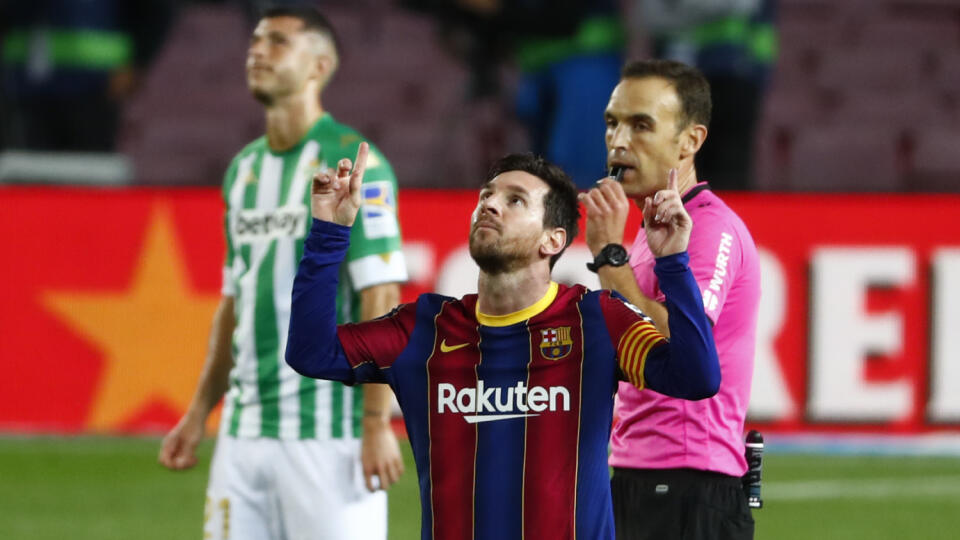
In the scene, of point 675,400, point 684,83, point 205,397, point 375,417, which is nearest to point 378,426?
point 375,417

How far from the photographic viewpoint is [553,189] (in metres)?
3.66

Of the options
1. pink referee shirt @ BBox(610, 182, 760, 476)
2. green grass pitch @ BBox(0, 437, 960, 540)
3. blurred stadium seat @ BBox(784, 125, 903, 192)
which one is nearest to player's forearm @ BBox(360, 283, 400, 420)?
pink referee shirt @ BBox(610, 182, 760, 476)

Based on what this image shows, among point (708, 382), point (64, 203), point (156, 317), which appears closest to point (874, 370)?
point (156, 317)

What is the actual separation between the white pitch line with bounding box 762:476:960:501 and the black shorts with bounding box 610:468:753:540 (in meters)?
4.64

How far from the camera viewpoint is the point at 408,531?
7.73m

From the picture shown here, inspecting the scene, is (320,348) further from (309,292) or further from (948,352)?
(948,352)

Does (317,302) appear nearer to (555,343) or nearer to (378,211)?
(555,343)

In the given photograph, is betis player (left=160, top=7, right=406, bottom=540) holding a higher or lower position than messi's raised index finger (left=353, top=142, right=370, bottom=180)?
lower

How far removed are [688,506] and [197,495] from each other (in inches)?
196

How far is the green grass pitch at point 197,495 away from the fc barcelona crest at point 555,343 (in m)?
4.21

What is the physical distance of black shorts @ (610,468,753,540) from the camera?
4055 millimetres

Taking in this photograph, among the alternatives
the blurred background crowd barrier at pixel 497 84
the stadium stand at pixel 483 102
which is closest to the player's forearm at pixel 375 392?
the blurred background crowd barrier at pixel 497 84

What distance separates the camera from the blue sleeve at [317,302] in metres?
3.54

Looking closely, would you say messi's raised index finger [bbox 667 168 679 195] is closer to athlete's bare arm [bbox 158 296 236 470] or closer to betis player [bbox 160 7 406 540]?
betis player [bbox 160 7 406 540]
